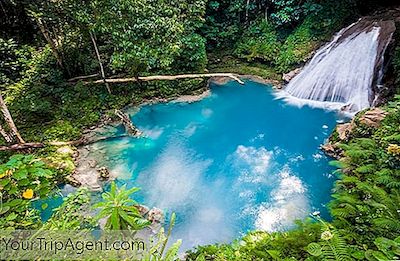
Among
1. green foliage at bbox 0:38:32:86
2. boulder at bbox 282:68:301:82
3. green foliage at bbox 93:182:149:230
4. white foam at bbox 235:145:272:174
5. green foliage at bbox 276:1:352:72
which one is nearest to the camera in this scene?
green foliage at bbox 93:182:149:230

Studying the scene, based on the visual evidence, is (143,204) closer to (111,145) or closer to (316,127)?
(111,145)

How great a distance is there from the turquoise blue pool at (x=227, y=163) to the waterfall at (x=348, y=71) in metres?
0.83

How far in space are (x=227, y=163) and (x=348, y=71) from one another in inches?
211

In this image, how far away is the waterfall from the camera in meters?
8.80

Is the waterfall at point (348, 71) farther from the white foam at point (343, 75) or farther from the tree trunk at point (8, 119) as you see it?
the tree trunk at point (8, 119)

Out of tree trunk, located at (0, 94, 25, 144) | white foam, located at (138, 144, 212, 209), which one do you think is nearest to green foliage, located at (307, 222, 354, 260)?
white foam, located at (138, 144, 212, 209)

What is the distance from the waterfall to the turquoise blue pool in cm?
83

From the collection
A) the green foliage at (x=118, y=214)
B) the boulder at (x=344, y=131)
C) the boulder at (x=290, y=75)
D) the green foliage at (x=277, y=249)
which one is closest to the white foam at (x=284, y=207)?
the green foliage at (x=277, y=249)

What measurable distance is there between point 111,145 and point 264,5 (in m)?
9.32

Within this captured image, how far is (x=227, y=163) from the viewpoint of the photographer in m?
7.09

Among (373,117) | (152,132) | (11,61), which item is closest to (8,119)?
(152,132)

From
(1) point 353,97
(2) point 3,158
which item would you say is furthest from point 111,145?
(1) point 353,97

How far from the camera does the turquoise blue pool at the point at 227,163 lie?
5.57 metres

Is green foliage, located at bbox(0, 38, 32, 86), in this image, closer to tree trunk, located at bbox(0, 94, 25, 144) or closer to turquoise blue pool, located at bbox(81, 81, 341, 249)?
tree trunk, located at bbox(0, 94, 25, 144)
